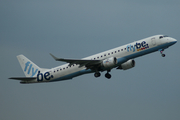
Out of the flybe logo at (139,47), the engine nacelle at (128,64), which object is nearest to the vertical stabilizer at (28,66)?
the engine nacelle at (128,64)

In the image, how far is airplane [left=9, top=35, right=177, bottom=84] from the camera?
158 ft

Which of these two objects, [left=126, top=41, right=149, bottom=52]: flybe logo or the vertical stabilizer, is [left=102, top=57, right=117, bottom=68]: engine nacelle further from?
the vertical stabilizer

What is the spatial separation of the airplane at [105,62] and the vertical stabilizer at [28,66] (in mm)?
241

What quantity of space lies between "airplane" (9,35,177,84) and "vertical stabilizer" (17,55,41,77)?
24 centimetres

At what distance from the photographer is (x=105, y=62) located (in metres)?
49.0

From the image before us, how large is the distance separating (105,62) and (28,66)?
17.8 meters

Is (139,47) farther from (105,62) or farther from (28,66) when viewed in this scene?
(28,66)

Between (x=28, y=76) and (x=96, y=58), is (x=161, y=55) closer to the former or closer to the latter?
(x=96, y=58)

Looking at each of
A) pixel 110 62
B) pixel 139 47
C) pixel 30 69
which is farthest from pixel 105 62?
pixel 30 69

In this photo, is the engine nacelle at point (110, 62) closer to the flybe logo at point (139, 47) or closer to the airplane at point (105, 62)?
the airplane at point (105, 62)

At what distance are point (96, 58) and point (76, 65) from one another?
380cm

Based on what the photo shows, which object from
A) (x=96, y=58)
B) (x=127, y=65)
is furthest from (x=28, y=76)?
(x=127, y=65)

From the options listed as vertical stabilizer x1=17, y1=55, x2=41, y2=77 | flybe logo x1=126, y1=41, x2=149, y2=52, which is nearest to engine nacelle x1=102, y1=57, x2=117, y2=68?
flybe logo x1=126, y1=41, x2=149, y2=52

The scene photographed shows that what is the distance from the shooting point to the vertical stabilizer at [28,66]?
58166 millimetres
